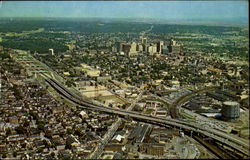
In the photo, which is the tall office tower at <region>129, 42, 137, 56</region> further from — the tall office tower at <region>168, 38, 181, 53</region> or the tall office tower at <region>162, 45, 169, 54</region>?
the tall office tower at <region>168, 38, 181, 53</region>

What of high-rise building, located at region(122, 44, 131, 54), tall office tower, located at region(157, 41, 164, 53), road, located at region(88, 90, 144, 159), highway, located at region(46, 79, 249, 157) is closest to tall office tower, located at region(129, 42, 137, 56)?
high-rise building, located at region(122, 44, 131, 54)

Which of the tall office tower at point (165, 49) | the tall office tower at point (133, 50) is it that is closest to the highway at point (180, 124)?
the tall office tower at point (133, 50)

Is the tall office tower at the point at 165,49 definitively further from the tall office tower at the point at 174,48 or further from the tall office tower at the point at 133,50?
the tall office tower at the point at 133,50

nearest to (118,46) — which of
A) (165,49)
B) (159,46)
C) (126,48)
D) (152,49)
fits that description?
(126,48)

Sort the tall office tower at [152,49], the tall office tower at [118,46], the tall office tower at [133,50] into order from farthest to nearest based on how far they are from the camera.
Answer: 1. the tall office tower at [118,46]
2. the tall office tower at [133,50]
3. the tall office tower at [152,49]

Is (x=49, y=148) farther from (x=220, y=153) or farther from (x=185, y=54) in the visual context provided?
(x=185, y=54)

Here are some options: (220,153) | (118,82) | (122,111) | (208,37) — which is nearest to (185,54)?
(208,37)

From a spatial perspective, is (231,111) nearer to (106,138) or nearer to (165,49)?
(106,138)

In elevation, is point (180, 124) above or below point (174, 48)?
below
